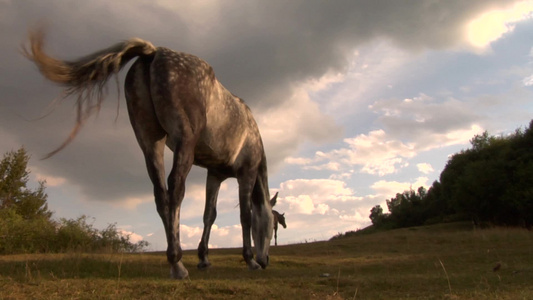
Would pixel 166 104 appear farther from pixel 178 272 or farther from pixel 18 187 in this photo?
pixel 18 187

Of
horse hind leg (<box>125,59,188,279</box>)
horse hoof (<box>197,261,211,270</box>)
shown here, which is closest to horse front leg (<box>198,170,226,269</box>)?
horse hoof (<box>197,261,211,270</box>)

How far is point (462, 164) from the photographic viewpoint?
4447cm

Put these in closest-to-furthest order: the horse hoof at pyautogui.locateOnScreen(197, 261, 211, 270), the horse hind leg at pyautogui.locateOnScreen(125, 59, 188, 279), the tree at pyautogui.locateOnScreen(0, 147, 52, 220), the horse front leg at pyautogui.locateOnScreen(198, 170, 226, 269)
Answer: the horse hind leg at pyautogui.locateOnScreen(125, 59, 188, 279), the horse hoof at pyautogui.locateOnScreen(197, 261, 211, 270), the horse front leg at pyautogui.locateOnScreen(198, 170, 226, 269), the tree at pyautogui.locateOnScreen(0, 147, 52, 220)

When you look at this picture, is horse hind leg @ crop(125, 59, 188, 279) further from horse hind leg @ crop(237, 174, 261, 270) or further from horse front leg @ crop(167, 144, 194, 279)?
horse hind leg @ crop(237, 174, 261, 270)

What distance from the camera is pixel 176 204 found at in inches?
232

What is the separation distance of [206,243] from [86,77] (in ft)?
14.0

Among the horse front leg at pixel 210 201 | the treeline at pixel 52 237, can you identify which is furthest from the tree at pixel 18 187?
the horse front leg at pixel 210 201

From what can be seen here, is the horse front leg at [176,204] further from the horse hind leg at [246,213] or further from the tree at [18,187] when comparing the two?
the tree at [18,187]

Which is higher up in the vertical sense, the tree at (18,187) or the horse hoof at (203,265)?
the tree at (18,187)

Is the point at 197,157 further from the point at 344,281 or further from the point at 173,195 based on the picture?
the point at 344,281

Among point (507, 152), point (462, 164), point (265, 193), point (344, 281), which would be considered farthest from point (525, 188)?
point (344, 281)

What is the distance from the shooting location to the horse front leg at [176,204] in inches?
231

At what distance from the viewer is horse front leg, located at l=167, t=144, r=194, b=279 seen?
19.2 ft

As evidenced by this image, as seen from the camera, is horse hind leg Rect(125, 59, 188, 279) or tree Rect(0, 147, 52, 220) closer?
horse hind leg Rect(125, 59, 188, 279)
